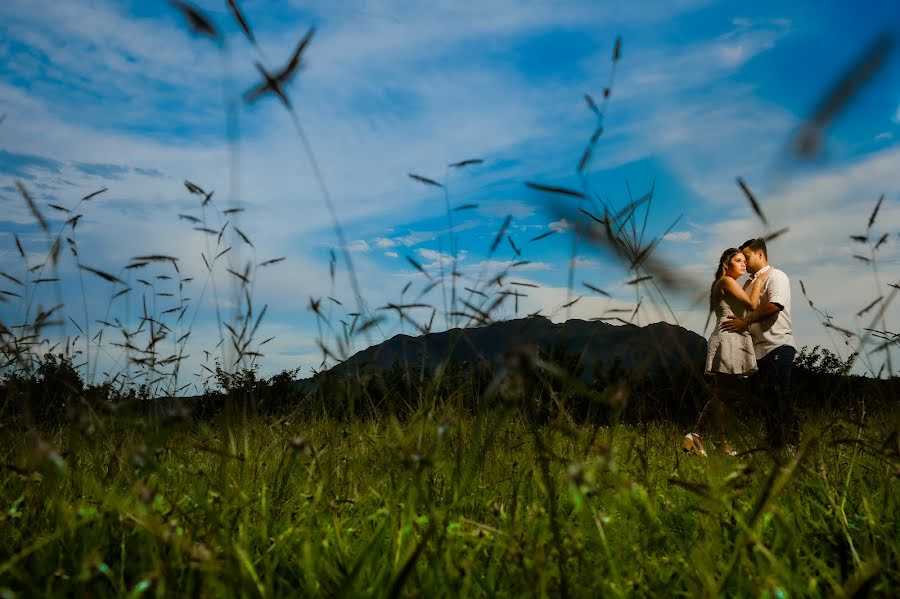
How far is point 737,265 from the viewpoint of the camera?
6125mm

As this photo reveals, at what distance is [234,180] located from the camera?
230cm

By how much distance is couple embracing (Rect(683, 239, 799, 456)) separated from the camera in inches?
223

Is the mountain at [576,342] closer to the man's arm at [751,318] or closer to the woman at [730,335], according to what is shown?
the man's arm at [751,318]

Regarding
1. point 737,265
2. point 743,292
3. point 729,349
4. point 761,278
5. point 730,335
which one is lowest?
point 729,349

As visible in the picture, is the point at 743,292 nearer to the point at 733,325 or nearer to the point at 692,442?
the point at 733,325

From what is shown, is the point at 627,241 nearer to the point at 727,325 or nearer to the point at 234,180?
the point at 234,180

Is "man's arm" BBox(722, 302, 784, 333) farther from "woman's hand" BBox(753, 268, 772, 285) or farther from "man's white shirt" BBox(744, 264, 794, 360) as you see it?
"woman's hand" BBox(753, 268, 772, 285)

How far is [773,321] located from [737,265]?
24.3 inches

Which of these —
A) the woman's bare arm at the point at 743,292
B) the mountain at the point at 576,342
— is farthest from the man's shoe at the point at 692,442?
the mountain at the point at 576,342

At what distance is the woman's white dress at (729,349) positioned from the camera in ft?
19.4

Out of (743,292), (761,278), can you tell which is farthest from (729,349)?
(761,278)

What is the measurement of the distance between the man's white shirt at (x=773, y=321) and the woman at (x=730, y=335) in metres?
0.07

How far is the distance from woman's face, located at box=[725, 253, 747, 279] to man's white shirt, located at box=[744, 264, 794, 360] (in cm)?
13

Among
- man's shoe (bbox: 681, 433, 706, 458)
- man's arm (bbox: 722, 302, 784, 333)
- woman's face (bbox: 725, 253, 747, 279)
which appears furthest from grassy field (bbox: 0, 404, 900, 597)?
woman's face (bbox: 725, 253, 747, 279)
